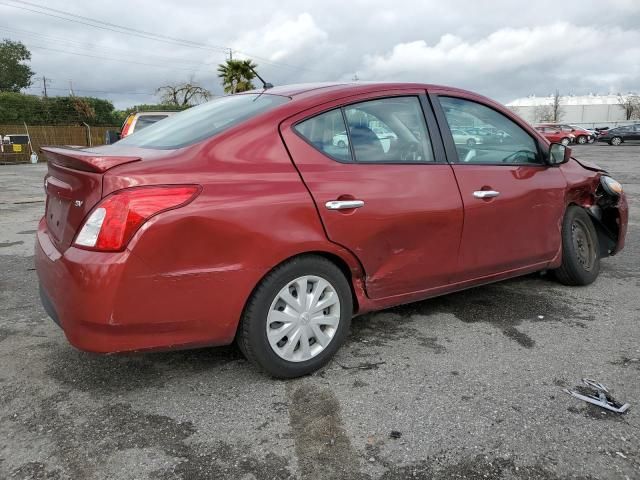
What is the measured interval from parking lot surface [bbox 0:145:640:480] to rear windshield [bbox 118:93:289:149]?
1.26 m

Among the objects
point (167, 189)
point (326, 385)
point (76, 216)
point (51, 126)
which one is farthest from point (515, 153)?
point (51, 126)

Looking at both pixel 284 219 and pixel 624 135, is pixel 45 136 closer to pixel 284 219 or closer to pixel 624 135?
pixel 284 219

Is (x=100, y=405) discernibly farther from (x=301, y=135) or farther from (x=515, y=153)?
(x=515, y=153)

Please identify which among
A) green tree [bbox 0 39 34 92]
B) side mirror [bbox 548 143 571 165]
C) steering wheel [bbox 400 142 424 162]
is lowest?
side mirror [bbox 548 143 571 165]

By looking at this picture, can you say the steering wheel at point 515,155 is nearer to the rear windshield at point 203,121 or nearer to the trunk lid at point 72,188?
the rear windshield at point 203,121

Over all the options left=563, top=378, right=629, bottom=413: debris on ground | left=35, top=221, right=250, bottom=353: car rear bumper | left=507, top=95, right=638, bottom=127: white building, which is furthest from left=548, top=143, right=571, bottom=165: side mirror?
left=507, top=95, right=638, bottom=127: white building

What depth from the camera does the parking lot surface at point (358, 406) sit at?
220cm

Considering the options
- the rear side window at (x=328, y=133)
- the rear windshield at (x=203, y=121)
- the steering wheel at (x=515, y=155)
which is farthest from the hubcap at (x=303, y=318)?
the steering wheel at (x=515, y=155)

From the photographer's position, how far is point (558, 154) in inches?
160

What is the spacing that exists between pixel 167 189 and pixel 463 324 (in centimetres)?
223

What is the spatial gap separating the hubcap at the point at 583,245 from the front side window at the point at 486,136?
745mm

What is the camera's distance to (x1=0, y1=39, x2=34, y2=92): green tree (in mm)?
55062

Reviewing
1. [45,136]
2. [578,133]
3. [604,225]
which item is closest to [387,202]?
[604,225]

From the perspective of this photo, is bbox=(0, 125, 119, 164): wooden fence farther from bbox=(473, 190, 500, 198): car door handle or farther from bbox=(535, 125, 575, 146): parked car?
bbox=(535, 125, 575, 146): parked car
